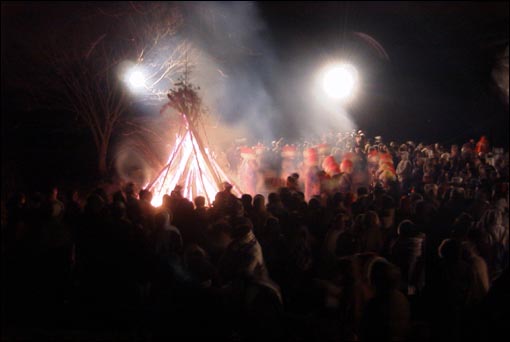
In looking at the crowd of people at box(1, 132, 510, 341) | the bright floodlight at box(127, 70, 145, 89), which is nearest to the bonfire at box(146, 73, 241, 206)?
the crowd of people at box(1, 132, 510, 341)

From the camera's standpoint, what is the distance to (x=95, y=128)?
17.2 meters

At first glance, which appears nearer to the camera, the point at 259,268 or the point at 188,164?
the point at 259,268

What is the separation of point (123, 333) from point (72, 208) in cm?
Result: 195

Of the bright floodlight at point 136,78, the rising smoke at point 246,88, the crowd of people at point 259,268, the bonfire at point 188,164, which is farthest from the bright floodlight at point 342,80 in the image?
the crowd of people at point 259,268

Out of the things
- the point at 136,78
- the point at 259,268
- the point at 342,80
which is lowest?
the point at 259,268

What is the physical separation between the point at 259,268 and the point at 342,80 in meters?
18.2

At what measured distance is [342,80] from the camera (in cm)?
2153

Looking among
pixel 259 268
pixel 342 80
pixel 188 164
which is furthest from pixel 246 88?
pixel 259 268

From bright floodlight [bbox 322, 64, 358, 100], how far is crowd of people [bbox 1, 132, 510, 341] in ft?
45.2

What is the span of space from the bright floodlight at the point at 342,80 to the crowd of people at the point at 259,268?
13.8 m

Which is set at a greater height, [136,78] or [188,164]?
[136,78]

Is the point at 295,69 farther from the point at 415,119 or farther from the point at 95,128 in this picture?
the point at 95,128

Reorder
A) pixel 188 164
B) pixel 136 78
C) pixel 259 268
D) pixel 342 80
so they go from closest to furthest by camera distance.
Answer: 1. pixel 259 268
2. pixel 188 164
3. pixel 136 78
4. pixel 342 80

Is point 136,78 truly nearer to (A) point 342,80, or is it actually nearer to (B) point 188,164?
(B) point 188,164
